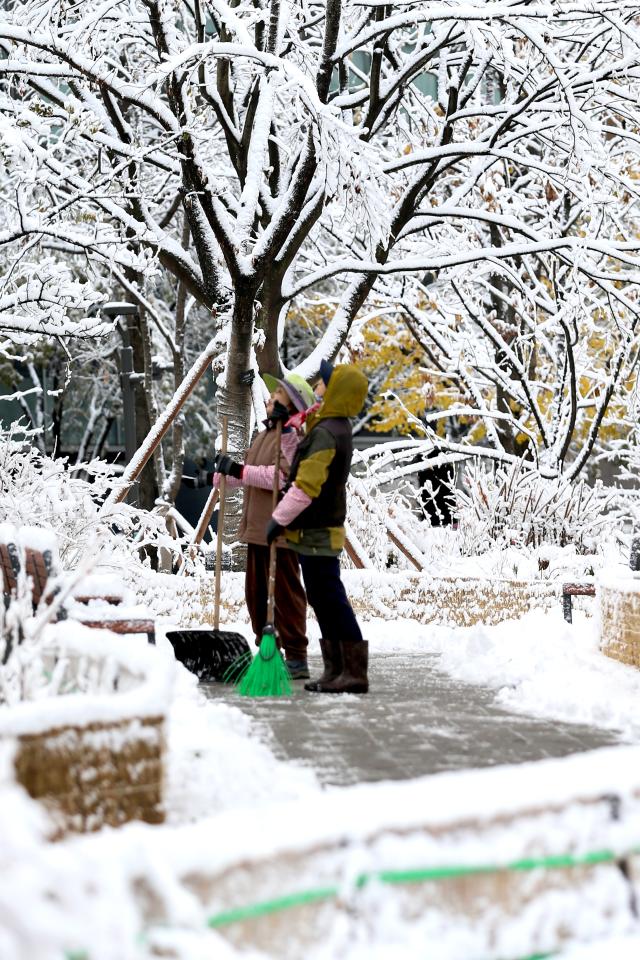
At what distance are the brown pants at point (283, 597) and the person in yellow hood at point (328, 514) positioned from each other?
68 cm

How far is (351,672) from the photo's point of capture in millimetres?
7738

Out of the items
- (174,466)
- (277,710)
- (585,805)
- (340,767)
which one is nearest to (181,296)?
(174,466)

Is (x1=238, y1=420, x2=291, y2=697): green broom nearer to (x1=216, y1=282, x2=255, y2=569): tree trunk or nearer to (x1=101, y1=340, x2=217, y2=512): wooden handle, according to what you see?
(x1=101, y1=340, x2=217, y2=512): wooden handle

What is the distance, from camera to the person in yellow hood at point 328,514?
7.45 m

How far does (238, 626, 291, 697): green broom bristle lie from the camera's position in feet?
24.9

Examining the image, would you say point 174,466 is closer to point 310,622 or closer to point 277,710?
point 310,622

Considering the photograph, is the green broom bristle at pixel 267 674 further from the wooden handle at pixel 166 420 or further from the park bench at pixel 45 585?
the wooden handle at pixel 166 420

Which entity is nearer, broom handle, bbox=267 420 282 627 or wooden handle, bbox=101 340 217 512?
broom handle, bbox=267 420 282 627

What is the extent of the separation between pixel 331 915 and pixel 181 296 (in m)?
19.7

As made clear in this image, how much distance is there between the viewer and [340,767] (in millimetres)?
5496

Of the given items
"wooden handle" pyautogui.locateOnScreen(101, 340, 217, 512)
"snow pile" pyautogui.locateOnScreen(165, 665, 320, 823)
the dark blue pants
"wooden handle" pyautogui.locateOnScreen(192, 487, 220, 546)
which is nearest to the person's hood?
the dark blue pants

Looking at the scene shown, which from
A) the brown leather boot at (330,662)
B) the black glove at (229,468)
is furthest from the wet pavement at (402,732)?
the black glove at (229,468)

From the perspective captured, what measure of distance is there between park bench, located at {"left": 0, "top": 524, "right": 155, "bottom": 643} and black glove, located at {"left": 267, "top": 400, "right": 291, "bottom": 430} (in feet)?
4.68

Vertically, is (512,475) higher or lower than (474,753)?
higher
